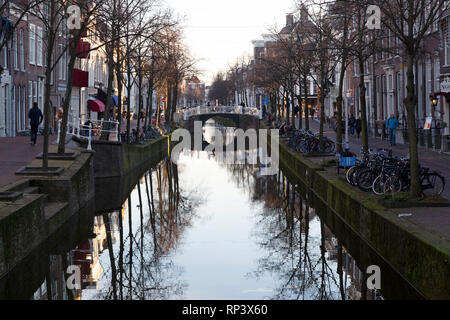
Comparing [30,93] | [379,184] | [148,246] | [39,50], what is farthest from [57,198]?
[39,50]

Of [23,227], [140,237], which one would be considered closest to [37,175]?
[140,237]

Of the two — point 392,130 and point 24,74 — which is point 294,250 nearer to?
point 392,130

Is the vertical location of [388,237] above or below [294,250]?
above

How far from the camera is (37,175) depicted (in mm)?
21016

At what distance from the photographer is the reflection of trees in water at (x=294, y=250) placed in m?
13.9

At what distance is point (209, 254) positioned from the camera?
17.1 meters

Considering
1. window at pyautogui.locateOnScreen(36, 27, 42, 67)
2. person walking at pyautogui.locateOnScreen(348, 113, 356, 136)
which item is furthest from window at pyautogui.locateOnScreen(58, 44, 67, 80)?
person walking at pyautogui.locateOnScreen(348, 113, 356, 136)

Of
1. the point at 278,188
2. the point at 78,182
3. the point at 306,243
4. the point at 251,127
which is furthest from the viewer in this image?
the point at 251,127

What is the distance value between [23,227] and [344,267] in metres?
5.78

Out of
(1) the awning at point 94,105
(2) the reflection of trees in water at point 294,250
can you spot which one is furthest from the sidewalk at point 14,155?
(1) the awning at point 94,105

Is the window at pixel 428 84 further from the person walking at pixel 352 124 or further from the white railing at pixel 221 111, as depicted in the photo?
the white railing at pixel 221 111

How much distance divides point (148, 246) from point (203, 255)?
1697 millimetres

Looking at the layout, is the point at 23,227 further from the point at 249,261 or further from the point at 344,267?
the point at 344,267

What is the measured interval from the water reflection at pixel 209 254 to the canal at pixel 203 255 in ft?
0.06
